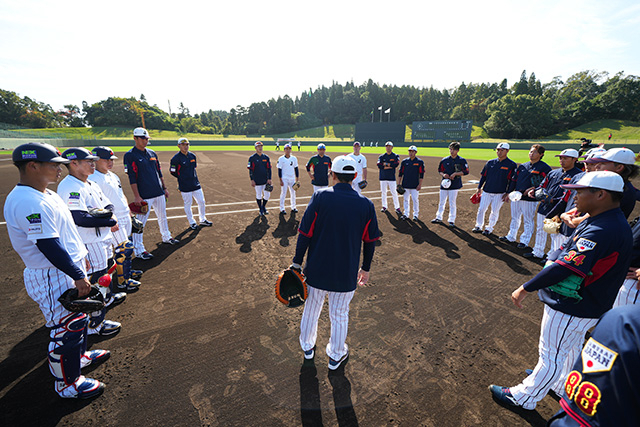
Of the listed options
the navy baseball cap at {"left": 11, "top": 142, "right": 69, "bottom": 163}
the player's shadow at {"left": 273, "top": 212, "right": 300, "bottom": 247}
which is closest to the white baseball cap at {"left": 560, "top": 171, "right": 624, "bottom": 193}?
the navy baseball cap at {"left": 11, "top": 142, "right": 69, "bottom": 163}

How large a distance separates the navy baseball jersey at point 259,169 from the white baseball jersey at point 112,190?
4999 mm

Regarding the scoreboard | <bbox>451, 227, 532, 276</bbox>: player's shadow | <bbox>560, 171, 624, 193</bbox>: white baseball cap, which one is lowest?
<bbox>451, 227, 532, 276</bbox>: player's shadow

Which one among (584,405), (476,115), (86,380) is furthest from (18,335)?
(476,115)

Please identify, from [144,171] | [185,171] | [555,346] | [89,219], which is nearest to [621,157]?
[555,346]

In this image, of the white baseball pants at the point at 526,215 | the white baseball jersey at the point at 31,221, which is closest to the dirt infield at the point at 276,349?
the white baseball pants at the point at 526,215

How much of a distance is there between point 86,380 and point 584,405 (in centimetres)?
477

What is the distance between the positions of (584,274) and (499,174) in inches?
267

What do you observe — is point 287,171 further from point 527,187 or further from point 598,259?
point 598,259

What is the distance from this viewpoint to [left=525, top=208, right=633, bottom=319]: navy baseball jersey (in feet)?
7.61

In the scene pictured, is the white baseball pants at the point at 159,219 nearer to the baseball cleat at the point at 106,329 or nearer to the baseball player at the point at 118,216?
the baseball player at the point at 118,216

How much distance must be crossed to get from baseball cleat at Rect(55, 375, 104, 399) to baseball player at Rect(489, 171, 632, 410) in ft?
16.4

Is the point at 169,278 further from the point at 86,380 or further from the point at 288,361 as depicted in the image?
the point at 288,361

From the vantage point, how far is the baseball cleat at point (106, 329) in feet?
13.8

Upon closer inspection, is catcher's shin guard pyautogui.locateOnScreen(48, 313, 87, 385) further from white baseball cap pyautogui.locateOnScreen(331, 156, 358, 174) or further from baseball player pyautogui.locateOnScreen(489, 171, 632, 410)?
baseball player pyautogui.locateOnScreen(489, 171, 632, 410)
